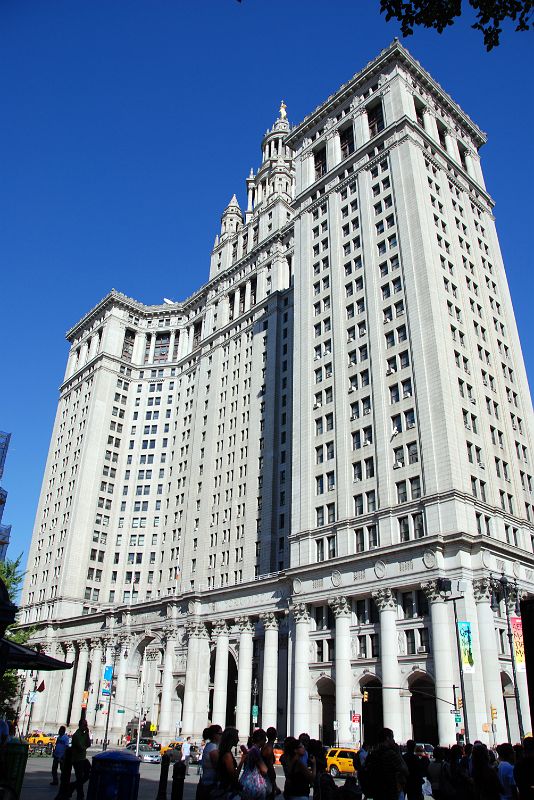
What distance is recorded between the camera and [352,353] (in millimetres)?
64562

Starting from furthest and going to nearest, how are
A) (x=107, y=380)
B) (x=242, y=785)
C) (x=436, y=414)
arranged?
(x=107, y=380) → (x=436, y=414) → (x=242, y=785)

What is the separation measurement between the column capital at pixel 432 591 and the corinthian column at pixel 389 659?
3414 millimetres

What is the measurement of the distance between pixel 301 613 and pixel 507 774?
44.6m

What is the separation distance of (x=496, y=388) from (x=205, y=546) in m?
41.9

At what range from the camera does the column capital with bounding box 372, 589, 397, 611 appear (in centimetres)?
4981

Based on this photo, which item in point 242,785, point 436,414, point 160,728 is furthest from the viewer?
point 160,728

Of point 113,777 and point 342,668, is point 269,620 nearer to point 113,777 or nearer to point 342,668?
point 342,668

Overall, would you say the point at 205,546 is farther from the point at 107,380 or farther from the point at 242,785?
the point at 242,785

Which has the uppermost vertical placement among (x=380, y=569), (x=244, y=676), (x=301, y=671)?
(x=380, y=569)

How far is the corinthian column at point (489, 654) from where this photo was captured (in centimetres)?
4291

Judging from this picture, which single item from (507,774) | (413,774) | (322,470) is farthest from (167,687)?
(507,774)

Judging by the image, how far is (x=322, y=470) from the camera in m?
62.4

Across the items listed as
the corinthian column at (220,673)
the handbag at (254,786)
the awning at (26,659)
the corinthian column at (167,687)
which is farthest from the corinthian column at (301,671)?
the handbag at (254,786)

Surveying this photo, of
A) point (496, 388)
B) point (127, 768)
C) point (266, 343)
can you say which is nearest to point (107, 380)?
point (266, 343)
